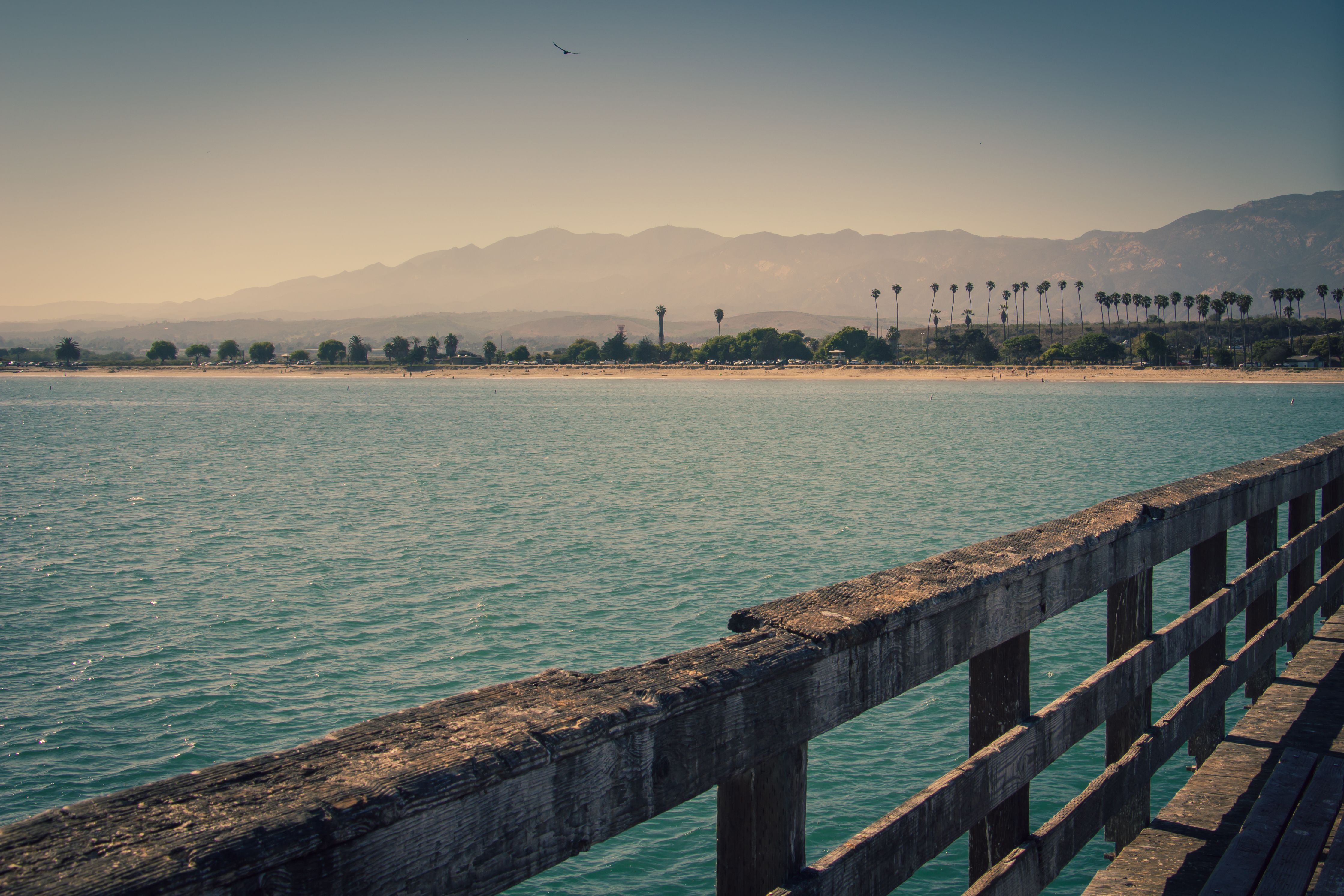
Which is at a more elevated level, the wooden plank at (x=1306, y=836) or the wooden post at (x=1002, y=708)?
the wooden post at (x=1002, y=708)

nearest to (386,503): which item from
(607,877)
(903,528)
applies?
(903,528)

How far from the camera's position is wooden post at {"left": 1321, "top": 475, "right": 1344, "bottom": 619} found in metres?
7.86

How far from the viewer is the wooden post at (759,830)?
87.5 inches

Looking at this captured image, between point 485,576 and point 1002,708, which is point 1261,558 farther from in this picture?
point 485,576

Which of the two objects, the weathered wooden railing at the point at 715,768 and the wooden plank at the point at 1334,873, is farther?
the wooden plank at the point at 1334,873

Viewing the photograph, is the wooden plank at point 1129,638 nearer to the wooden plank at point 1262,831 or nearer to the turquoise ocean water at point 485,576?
the wooden plank at point 1262,831

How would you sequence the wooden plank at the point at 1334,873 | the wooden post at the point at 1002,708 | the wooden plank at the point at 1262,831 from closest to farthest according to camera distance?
the wooden post at the point at 1002,708 → the wooden plank at the point at 1334,873 → the wooden plank at the point at 1262,831

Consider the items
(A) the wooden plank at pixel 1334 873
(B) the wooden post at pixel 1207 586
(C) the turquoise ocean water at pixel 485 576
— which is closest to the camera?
(A) the wooden plank at pixel 1334 873

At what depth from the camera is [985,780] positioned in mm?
3125

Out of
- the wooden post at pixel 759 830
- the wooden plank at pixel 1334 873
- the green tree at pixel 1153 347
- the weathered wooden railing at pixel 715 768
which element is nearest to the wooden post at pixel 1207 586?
the wooden plank at pixel 1334 873

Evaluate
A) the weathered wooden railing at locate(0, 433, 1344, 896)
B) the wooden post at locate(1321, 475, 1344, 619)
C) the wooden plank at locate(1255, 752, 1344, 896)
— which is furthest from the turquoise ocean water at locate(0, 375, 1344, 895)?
the weathered wooden railing at locate(0, 433, 1344, 896)

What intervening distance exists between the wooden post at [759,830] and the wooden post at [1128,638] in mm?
2256

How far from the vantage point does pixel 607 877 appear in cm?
1012

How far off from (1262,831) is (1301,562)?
321 cm
